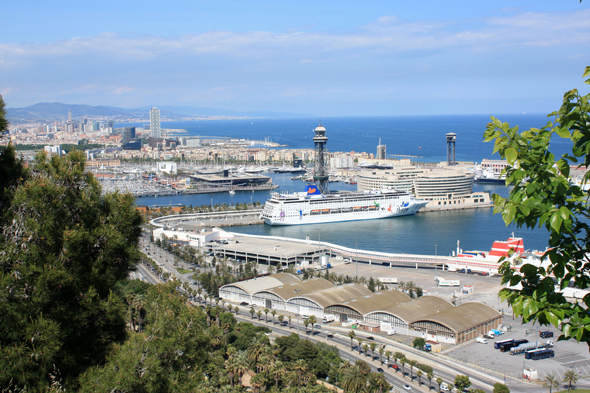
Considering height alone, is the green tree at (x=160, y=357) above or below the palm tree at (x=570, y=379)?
above

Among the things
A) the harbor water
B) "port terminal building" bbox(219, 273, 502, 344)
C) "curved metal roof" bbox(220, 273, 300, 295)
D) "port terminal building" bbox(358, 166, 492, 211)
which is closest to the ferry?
the harbor water

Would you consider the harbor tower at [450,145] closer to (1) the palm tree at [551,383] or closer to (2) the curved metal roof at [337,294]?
(2) the curved metal roof at [337,294]

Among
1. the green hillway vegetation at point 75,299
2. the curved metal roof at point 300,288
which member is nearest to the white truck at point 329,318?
the curved metal roof at point 300,288

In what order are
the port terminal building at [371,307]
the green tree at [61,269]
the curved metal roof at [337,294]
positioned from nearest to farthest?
the green tree at [61,269]
the port terminal building at [371,307]
the curved metal roof at [337,294]

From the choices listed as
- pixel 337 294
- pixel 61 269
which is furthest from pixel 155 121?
pixel 61 269

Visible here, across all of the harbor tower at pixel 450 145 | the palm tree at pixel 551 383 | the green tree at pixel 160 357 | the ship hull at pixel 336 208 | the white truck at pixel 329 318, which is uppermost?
the harbor tower at pixel 450 145

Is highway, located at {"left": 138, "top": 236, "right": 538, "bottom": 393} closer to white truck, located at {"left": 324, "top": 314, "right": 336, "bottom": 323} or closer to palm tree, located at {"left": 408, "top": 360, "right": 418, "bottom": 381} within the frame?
palm tree, located at {"left": 408, "top": 360, "right": 418, "bottom": 381}

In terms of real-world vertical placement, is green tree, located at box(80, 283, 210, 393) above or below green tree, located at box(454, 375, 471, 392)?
above
